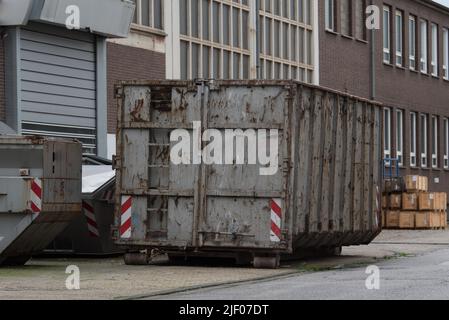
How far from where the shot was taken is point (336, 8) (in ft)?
135

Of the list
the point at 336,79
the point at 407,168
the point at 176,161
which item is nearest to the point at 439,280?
the point at 176,161

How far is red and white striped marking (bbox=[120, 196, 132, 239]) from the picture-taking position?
18.7 meters

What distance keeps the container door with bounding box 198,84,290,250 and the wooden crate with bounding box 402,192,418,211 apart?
63.6 ft

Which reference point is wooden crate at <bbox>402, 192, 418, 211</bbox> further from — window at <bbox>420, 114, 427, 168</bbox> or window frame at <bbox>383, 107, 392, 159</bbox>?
window at <bbox>420, 114, 427, 168</bbox>

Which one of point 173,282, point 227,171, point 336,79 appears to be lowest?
point 173,282

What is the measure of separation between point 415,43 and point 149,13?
2118 cm

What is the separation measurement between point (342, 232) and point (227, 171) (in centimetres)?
301

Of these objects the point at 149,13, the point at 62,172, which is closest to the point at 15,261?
the point at 62,172

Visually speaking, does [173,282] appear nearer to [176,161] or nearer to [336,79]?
[176,161]

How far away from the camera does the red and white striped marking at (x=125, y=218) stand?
736 inches

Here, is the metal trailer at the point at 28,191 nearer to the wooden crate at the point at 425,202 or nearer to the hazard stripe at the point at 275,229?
the hazard stripe at the point at 275,229

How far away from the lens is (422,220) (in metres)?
36.6

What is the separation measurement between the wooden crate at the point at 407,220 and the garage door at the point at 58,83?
1299 centimetres

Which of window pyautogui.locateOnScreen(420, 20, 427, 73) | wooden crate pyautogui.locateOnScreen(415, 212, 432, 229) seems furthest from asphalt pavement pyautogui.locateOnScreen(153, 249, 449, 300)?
window pyautogui.locateOnScreen(420, 20, 427, 73)
